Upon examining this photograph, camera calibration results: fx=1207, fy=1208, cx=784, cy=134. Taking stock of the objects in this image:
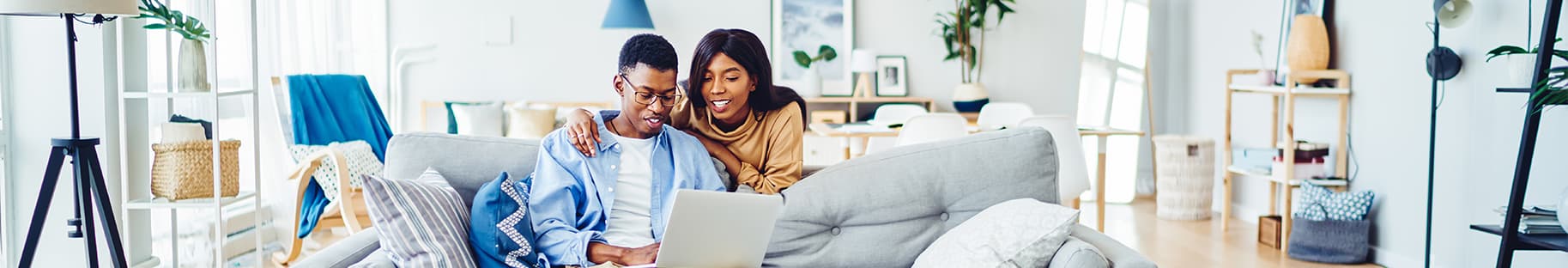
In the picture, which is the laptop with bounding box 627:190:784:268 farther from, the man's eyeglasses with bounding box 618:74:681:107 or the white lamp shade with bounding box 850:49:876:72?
the white lamp shade with bounding box 850:49:876:72

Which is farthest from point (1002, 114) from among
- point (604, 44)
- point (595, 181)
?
point (595, 181)

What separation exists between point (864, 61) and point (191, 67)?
3.84 meters

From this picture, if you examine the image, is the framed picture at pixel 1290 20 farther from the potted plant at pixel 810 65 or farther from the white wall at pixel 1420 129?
the potted plant at pixel 810 65

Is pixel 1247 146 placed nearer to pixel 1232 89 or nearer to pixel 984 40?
pixel 1232 89

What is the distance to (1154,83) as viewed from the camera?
286 inches

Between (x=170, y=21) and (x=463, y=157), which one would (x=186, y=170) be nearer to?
(x=170, y=21)

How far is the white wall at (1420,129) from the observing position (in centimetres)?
413

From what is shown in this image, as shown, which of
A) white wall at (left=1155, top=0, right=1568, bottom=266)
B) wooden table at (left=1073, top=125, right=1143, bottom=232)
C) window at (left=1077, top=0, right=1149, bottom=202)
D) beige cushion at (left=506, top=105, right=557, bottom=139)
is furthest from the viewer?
window at (left=1077, top=0, right=1149, bottom=202)

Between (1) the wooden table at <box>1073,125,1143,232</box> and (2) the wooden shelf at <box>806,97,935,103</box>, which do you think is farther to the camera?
(2) the wooden shelf at <box>806,97,935,103</box>

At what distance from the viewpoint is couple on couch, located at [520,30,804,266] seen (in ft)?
9.03

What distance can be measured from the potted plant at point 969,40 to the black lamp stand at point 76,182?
4.77 m

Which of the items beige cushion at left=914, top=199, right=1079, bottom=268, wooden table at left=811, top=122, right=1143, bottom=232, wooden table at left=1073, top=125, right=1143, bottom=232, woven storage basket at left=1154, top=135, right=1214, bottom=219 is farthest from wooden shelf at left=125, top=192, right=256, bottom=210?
woven storage basket at left=1154, top=135, right=1214, bottom=219

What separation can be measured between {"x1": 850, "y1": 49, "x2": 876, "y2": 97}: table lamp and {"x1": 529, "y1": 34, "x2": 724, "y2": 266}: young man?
409 centimetres

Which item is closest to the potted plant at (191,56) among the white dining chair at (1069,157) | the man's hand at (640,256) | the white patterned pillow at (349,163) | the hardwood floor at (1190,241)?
the white patterned pillow at (349,163)
